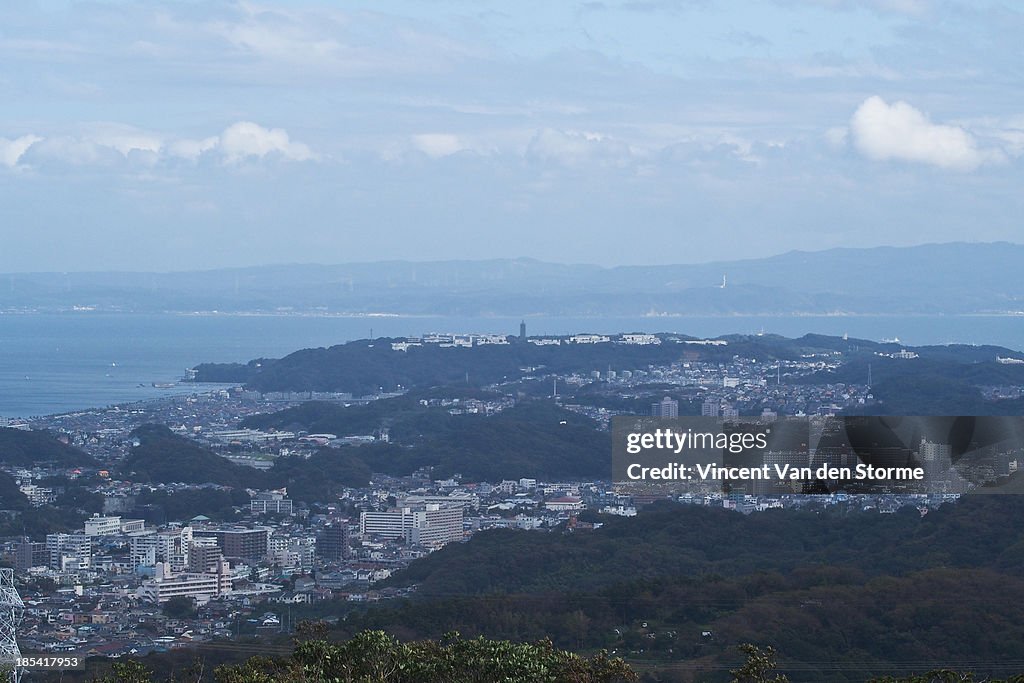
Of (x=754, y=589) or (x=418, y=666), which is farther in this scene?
(x=754, y=589)

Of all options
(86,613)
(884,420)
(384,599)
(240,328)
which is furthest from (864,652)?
(240,328)

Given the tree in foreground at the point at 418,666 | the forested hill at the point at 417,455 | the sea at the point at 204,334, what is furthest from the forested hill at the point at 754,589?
the sea at the point at 204,334

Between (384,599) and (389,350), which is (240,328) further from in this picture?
(384,599)

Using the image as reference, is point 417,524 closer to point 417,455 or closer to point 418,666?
point 417,455

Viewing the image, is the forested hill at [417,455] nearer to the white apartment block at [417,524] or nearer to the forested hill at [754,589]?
the white apartment block at [417,524]

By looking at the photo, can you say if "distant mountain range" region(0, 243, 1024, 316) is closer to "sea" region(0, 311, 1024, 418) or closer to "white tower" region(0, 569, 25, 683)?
"sea" region(0, 311, 1024, 418)

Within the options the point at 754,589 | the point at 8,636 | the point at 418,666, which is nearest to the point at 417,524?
the point at 754,589

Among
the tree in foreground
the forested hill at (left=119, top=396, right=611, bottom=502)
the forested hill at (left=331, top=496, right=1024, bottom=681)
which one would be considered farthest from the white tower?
the forested hill at (left=119, top=396, right=611, bottom=502)
